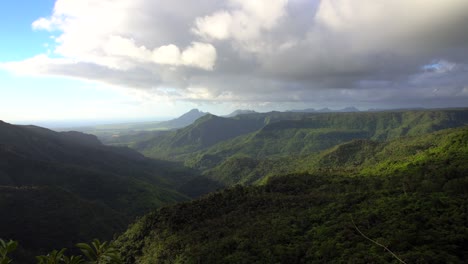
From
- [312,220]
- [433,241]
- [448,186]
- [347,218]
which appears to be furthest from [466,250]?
[448,186]

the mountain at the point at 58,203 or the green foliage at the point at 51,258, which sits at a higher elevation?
the green foliage at the point at 51,258

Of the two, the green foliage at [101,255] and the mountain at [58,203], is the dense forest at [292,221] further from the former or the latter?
the green foliage at [101,255]

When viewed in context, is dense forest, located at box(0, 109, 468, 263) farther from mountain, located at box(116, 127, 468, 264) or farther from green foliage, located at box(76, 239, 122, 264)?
green foliage, located at box(76, 239, 122, 264)

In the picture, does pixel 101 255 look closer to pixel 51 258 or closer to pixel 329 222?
pixel 51 258

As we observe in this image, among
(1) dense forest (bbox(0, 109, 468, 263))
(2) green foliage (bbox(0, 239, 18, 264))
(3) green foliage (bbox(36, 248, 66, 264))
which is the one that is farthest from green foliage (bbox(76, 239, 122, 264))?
(1) dense forest (bbox(0, 109, 468, 263))

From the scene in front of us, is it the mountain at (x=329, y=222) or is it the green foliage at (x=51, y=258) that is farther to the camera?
the mountain at (x=329, y=222)

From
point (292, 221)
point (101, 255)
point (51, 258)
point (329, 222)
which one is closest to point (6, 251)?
point (51, 258)

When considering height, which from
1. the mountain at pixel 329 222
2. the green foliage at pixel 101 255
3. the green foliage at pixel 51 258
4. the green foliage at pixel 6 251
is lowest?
the mountain at pixel 329 222

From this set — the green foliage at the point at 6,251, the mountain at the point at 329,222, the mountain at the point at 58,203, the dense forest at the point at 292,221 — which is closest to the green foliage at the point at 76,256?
the green foliage at the point at 6,251

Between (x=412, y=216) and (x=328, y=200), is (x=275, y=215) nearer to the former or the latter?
(x=328, y=200)
